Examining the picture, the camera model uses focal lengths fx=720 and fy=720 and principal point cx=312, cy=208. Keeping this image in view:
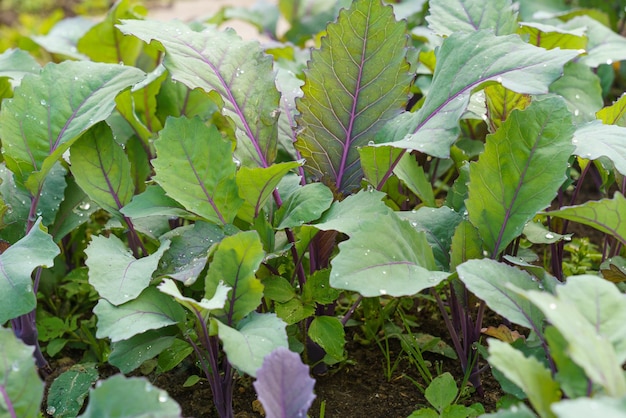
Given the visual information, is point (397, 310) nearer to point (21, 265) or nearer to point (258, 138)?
point (258, 138)

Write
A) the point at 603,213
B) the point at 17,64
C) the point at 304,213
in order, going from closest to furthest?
1. the point at 603,213
2. the point at 304,213
3. the point at 17,64

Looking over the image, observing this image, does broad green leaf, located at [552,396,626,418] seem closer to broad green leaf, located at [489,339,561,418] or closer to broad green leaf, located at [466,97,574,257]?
broad green leaf, located at [489,339,561,418]

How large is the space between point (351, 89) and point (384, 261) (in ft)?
1.60

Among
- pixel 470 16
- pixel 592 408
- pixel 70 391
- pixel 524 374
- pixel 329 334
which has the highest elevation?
pixel 470 16

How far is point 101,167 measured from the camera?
1604 mm

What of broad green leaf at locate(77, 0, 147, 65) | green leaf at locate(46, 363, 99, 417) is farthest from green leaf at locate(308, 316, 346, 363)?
broad green leaf at locate(77, 0, 147, 65)

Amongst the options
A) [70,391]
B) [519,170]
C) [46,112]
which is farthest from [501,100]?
[70,391]

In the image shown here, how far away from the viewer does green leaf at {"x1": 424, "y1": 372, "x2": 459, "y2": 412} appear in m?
1.40

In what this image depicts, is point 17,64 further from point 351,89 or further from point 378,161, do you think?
point 378,161

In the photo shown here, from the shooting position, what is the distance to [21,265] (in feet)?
4.42

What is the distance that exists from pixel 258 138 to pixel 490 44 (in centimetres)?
54

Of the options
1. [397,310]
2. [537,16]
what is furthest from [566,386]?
[537,16]

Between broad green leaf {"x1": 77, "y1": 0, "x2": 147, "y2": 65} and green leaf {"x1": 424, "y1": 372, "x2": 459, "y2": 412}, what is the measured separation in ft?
4.72

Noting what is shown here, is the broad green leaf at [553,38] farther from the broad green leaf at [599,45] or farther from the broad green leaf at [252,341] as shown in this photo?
the broad green leaf at [252,341]
